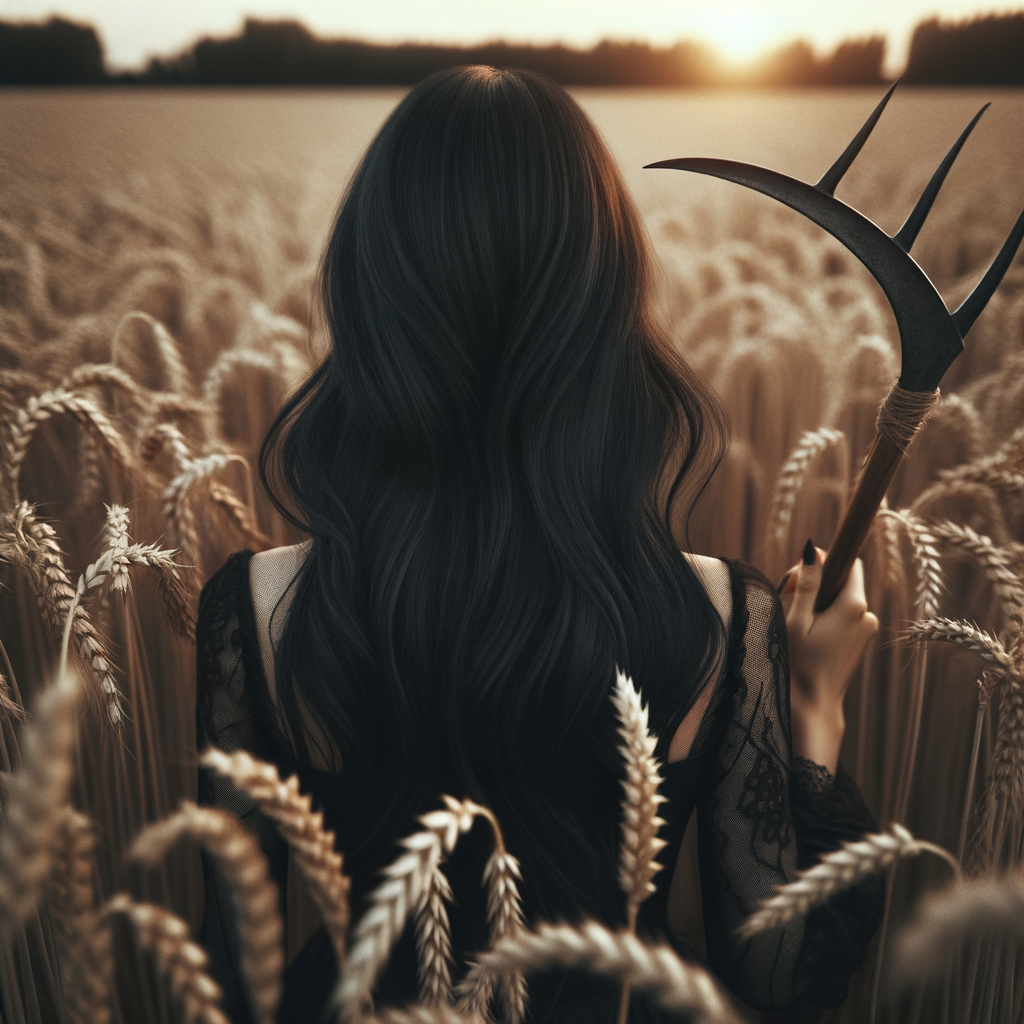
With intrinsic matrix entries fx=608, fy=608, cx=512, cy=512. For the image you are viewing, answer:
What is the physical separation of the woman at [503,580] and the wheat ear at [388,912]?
265 millimetres

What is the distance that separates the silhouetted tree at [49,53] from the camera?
2.42m

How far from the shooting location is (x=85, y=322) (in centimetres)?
172

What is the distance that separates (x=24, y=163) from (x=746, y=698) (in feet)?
14.8

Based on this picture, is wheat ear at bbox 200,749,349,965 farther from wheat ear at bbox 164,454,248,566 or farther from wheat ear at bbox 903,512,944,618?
wheat ear at bbox 903,512,944,618

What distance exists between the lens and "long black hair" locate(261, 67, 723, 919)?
2.20 ft

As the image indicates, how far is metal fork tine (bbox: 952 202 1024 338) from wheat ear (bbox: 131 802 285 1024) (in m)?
0.74

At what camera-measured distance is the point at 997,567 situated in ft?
2.85

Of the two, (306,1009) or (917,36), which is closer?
(306,1009)

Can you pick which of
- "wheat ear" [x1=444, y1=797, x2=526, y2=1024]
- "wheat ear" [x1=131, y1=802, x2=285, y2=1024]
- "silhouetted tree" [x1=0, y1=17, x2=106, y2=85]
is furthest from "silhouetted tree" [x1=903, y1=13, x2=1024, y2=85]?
"silhouetted tree" [x1=0, y1=17, x2=106, y2=85]

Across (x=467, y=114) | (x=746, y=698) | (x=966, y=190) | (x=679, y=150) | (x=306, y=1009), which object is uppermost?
(x=679, y=150)

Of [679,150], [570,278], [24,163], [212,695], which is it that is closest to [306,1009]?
[212,695]

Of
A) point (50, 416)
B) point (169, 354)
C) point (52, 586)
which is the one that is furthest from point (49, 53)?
point (52, 586)

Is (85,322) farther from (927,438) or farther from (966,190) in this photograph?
(966,190)

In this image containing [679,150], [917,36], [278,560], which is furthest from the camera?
[679,150]
